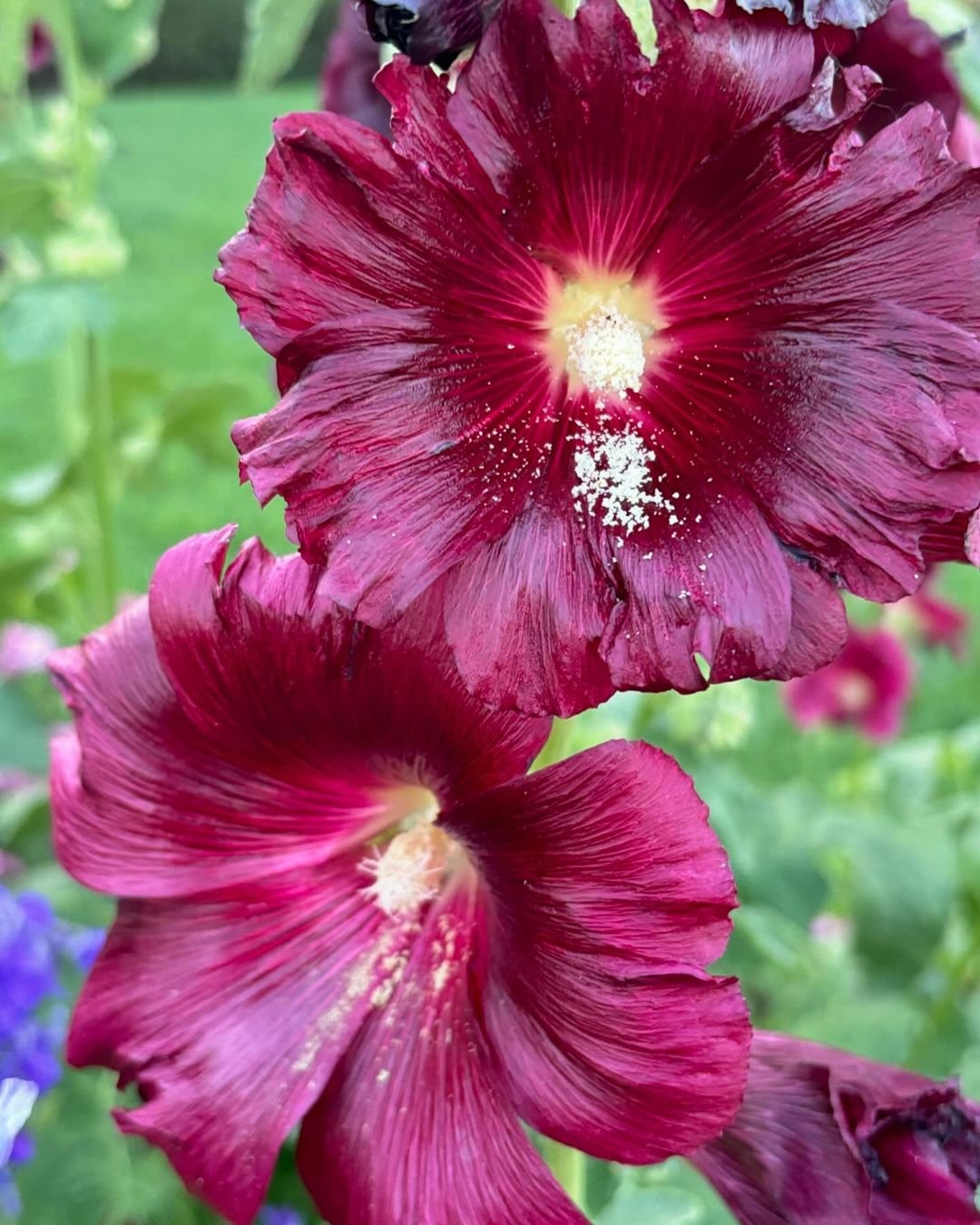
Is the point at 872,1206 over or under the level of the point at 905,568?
under

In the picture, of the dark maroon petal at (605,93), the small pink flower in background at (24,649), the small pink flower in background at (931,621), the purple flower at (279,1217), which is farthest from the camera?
the small pink flower in background at (931,621)

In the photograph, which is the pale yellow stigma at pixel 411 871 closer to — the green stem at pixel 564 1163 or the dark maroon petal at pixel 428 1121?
the dark maroon petal at pixel 428 1121

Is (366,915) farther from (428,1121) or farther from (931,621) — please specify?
(931,621)

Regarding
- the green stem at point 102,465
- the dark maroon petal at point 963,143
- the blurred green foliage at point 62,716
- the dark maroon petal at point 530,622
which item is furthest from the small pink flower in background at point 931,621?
the dark maroon petal at point 530,622

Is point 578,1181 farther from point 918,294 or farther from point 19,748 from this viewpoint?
point 19,748

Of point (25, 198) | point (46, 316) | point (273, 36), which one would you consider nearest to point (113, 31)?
point (25, 198)

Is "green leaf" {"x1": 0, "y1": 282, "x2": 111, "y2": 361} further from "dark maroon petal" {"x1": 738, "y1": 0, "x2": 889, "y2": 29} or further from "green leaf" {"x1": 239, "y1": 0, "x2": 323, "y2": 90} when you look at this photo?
"dark maroon petal" {"x1": 738, "y1": 0, "x2": 889, "y2": 29}

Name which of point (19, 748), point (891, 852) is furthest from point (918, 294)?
point (19, 748)
